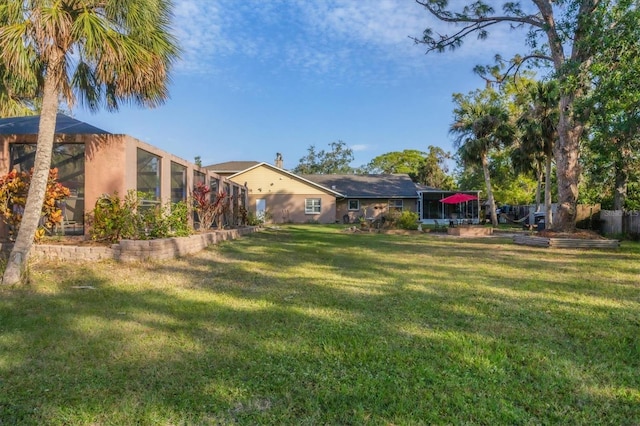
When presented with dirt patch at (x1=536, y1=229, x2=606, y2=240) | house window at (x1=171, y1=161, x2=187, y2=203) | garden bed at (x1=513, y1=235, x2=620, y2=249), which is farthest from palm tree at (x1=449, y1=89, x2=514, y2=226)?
house window at (x1=171, y1=161, x2=187, y2=203)

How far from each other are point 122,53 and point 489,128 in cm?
2494

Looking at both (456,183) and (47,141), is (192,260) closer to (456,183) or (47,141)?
(47,141)

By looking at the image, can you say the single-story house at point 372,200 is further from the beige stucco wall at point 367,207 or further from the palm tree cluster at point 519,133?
the palm tree cluster at point 519,133

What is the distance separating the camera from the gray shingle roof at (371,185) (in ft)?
105

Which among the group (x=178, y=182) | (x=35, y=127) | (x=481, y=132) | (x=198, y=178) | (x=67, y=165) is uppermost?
(x=481, y=132)

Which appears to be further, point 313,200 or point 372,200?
point 372,200

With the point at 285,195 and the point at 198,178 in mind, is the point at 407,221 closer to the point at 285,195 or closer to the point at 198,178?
the point at 198,178

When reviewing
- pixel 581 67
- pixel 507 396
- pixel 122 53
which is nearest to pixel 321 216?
pixel 581 67

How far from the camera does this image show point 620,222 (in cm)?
1548

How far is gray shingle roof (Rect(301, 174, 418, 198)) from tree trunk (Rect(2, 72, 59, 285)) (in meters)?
25.9

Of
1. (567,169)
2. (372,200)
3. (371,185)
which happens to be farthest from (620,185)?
(371,185)

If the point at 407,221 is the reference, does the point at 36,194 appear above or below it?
above

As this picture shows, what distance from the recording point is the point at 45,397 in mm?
2648

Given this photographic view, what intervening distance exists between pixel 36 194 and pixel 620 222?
1809 centimetres
